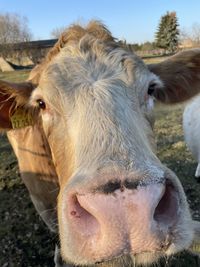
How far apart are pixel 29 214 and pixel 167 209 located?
407 centimetres

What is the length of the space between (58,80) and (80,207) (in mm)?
1313

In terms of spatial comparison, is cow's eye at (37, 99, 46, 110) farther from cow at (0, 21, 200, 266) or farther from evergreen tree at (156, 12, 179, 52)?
evergreen tree at (156, 12, 179, 52)

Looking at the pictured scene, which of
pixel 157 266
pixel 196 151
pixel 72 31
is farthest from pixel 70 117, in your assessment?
pixel 196 151

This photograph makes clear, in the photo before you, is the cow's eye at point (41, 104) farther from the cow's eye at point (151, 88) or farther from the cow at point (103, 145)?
the cow's eye at point (151, 88)

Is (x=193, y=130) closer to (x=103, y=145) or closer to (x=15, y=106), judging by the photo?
(x=15, y=106)

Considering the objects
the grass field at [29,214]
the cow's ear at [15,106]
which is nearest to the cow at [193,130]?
the grass field at [29,214]

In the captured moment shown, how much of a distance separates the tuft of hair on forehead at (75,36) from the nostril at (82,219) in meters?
1.66

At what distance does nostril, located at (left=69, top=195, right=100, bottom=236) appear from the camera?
2125 millimetres

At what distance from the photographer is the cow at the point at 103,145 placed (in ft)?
6.89

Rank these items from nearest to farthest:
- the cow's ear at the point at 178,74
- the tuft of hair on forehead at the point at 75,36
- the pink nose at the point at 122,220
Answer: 1. the pink nose at the point at 122,220
2. the tuft of hair on forehead at the point at 75,36
3. the cow's ear at the point at 178,74

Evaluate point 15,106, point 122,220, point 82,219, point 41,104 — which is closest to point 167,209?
point 122,220

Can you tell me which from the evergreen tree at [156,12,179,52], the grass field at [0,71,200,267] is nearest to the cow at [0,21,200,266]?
the grass field at [0,71,200,267]

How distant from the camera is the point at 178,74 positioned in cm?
388

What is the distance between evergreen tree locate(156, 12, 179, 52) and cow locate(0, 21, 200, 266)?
2142 inches
